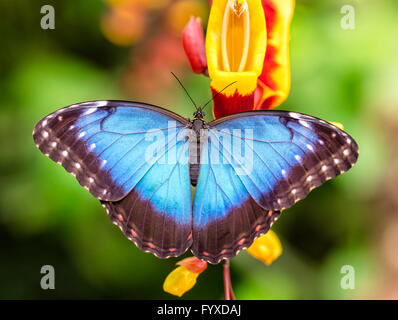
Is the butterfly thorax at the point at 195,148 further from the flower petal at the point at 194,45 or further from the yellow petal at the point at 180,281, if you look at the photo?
the yellow petal at the point at 180,281

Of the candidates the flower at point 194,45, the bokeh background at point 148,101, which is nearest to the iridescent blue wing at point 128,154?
the flower at point 194,45

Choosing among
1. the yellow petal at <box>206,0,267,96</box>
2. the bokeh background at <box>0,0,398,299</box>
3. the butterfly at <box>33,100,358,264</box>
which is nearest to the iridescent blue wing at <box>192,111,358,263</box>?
the butterfly at <box>33,100,358,264</box>

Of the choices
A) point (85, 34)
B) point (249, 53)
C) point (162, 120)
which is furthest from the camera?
point (85, 34)

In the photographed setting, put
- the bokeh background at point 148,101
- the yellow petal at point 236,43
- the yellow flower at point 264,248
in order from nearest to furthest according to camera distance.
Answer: the yellow petal at point 236,43, the yellow flower at point 264,248, the bokeh background at point 148,101

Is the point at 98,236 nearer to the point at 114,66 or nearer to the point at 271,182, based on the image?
the point at 114,66

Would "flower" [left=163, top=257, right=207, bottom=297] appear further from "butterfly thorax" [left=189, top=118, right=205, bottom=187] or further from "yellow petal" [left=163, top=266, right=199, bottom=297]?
"butterfly thorax" [left=189, top=118, right=205, bottom=187]

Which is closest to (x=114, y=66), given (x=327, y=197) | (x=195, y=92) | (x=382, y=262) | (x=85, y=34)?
(x=85, y=34)

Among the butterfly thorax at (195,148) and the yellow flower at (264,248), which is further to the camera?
the yellow flower at (264,248)
